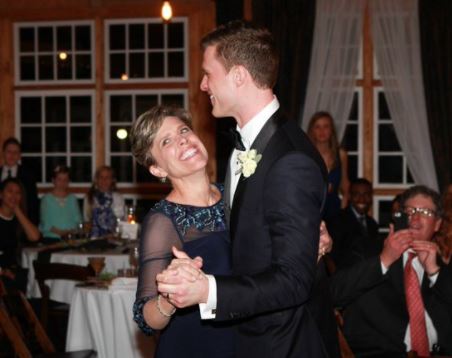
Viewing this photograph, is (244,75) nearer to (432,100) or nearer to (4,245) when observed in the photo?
(4,245)

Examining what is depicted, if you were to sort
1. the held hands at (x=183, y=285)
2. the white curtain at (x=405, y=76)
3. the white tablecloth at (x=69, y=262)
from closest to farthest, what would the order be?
the held hands at (x=183, y=285) < the white tablecloth at (x=69, y=262) < the white curtain at (x=405, y=76)

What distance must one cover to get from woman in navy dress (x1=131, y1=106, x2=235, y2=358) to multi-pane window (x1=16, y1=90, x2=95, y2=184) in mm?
7214

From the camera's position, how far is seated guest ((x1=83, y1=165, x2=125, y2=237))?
7.71 metres

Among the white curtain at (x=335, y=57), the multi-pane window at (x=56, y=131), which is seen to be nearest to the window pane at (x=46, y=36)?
the multi-pane window at (x=56, y=131)

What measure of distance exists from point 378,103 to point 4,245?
4.64 metres

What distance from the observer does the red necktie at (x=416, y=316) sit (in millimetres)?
3730

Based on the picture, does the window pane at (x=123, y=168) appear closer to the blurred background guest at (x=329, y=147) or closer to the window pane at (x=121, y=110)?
the window pane at (x=121, y=110)

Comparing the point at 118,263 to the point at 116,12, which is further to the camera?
the point at 116,12

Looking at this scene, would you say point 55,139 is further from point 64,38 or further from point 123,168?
point 64,38

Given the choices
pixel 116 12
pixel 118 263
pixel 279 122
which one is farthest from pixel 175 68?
pixel 279 122

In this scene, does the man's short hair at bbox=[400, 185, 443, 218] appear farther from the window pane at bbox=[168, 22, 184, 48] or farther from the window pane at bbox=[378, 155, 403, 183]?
the window pane at bbox=[168, 22, 184, 48]

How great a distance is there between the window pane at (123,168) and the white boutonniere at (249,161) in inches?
302

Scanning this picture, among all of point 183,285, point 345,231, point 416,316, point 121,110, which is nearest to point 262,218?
point 183,285

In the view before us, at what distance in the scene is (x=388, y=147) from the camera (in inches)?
364
